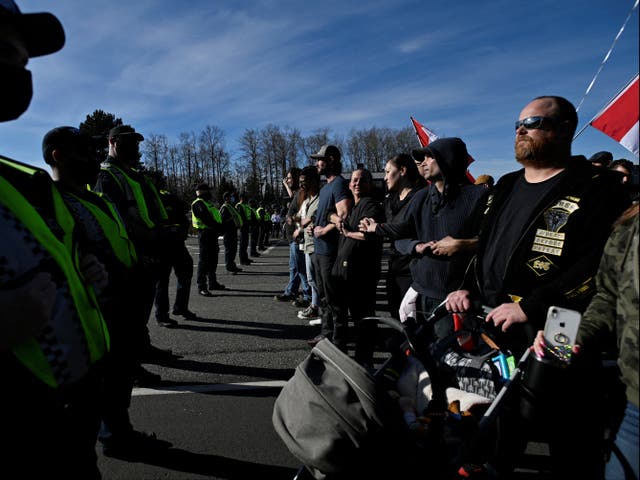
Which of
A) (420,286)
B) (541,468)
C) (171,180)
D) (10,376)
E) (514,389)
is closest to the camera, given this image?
(10,376)

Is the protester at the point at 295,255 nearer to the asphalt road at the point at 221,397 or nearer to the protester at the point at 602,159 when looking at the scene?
the asphalt road at the point at 221,397

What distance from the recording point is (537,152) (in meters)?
2.24

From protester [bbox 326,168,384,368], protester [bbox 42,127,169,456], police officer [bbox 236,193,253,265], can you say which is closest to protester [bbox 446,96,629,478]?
protester [bbox 326,168,384,368]

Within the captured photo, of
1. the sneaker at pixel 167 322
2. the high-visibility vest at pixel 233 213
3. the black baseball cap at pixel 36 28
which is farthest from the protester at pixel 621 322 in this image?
the high-visibility vest at pixel 233 213

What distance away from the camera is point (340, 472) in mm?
1539

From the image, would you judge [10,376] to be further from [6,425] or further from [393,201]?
[393,201]

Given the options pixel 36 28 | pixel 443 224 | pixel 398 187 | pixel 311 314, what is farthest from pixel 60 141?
pixel 311 314

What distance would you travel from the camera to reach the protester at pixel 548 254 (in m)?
1.82

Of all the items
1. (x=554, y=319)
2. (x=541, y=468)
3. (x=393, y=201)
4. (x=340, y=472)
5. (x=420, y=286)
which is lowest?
(x=541, y=468)

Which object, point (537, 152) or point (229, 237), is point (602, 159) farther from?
point (229, 237)

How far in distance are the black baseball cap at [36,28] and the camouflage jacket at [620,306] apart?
81.1 inches

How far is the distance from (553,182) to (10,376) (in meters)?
2.48

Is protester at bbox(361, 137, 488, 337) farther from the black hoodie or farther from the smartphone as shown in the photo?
the smartphone

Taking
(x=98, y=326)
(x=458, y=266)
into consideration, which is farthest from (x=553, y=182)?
(x=98, y=326)
